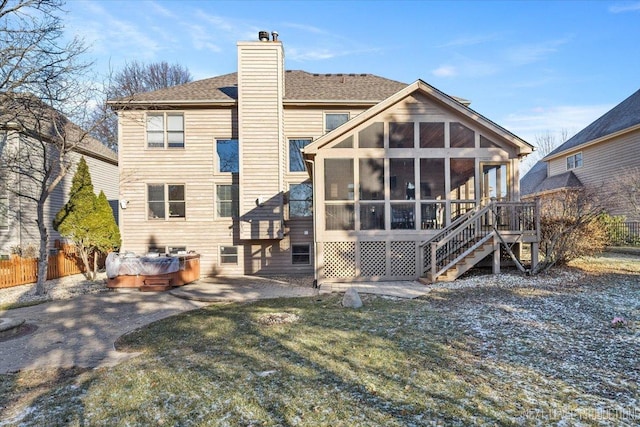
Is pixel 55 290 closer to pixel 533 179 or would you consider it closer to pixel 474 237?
pixel 474 237

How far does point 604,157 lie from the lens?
63.0 feet

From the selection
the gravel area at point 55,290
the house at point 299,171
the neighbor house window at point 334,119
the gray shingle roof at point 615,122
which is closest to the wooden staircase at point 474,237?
the house at point 299,171

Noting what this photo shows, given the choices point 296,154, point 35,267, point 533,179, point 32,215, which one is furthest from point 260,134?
point 533,179

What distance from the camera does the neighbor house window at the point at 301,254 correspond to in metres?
13.5

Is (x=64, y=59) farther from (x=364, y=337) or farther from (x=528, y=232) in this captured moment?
(x=528, y=232)

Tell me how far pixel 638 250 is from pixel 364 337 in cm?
1558

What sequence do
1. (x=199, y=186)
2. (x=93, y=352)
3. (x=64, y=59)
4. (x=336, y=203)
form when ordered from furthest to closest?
(x=199, y=186) → (x=336, y=203) → (x=64, y=59) → (x=93, y=352)

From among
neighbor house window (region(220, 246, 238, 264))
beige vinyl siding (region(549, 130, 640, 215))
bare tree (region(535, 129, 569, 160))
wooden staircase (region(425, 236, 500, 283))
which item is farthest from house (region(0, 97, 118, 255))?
bare tree (region(535, 129, 569, 160))

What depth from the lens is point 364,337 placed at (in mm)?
5340

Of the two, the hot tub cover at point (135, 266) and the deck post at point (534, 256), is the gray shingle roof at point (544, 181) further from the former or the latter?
the hot tub cover at point (135, 266)

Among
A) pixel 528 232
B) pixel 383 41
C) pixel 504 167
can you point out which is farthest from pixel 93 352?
pixel 383 41

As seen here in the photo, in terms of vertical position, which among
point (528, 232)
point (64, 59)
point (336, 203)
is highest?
point (64, 59)

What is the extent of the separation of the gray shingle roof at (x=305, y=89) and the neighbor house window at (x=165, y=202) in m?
3.28

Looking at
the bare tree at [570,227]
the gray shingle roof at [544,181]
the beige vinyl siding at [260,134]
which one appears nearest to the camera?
the bare tree at [570,227]
